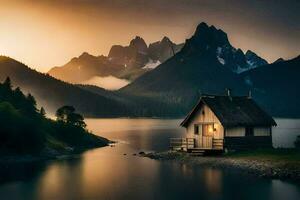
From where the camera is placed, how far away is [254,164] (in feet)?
208

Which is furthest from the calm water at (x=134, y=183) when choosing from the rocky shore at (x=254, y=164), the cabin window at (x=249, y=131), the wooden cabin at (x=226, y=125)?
the cabin window at (x=249, y=131)

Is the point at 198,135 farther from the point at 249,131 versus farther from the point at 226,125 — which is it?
the point at 249,131

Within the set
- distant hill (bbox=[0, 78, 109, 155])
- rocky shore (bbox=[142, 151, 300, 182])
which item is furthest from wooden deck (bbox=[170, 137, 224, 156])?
distant hill (bbox=[0, 78, 109, 155])

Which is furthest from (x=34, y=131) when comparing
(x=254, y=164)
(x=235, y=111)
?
(x=254, y=164)

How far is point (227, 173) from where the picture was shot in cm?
6219

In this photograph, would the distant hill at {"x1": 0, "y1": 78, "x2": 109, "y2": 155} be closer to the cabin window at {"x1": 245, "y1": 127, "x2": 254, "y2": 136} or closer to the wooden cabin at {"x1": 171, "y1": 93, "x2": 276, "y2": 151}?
the wooden cabin at {"x1": 171, "y1": 93, "x2": 276, "y2": 151}

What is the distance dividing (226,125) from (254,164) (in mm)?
10309

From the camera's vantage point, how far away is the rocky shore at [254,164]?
5747 centimetres

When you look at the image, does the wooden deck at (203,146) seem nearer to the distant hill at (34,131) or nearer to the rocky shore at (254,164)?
the rocky shore at (254,164)

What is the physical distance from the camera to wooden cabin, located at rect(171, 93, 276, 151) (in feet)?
241

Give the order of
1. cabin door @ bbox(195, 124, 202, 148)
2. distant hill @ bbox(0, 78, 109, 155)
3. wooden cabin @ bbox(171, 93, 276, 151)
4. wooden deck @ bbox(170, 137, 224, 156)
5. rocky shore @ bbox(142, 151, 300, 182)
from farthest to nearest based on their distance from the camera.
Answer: distant hill @ bbox(0, 78, 109, 155) < cabin door @ bbox(195, 124, 202, 148) < wooden deck @ bbox(170, 137, 224, 156) < wooden cabin @ bbox(171, 93, 276, 151) < rocky shore @ bbox(142, 151, 300, 182)

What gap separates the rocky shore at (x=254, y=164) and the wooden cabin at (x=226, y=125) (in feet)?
8.62

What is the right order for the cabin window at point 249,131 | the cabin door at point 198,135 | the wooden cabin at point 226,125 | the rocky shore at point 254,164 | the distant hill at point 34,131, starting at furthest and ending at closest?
the distant hill at point 34,131, the cabin door at point 198,135, the cabin window at point 249,131, the wooden cabin at point 226,125, the rocky shore at point 254,164

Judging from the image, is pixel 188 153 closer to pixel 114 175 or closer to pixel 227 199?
pixel 114 175
